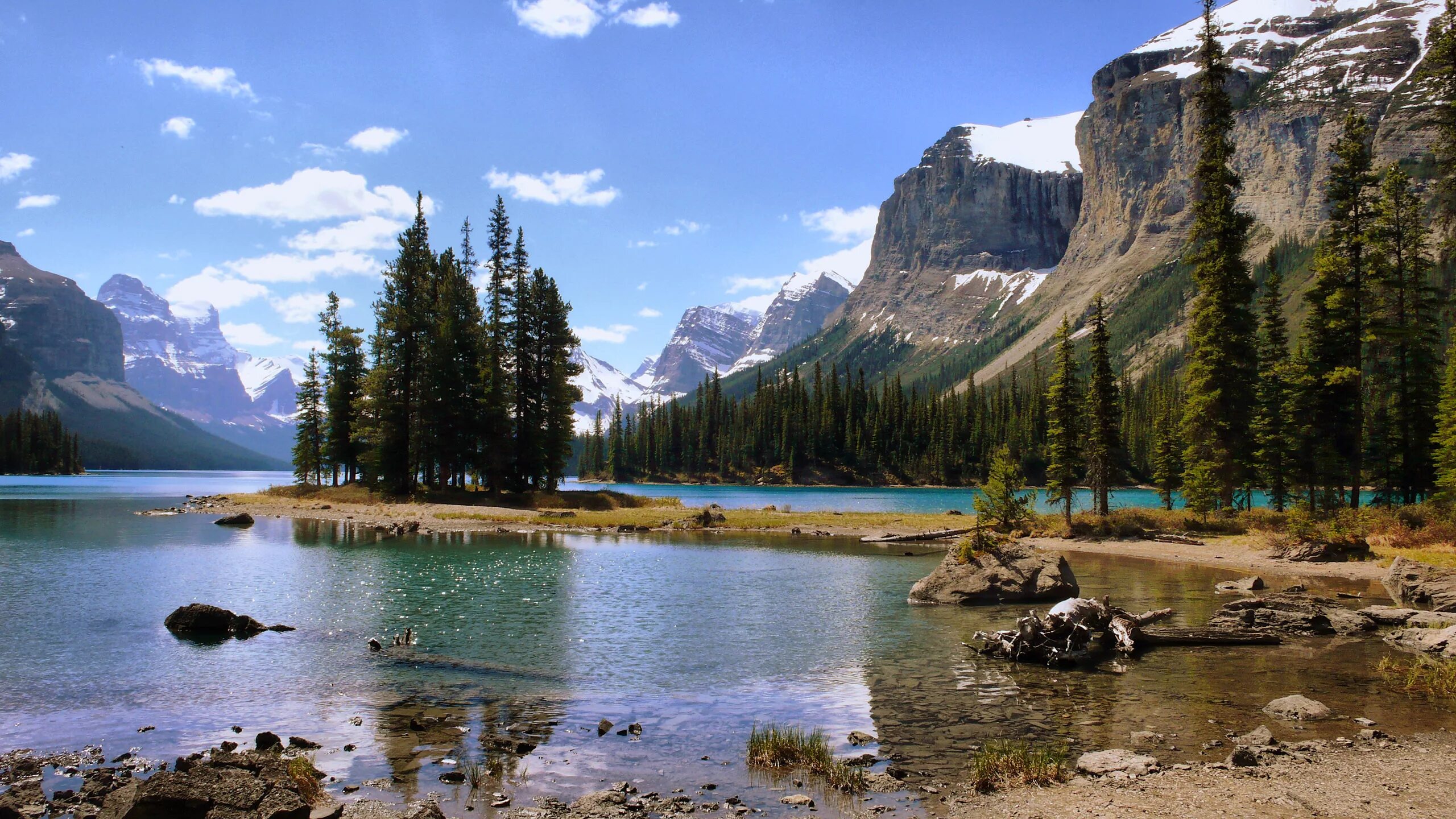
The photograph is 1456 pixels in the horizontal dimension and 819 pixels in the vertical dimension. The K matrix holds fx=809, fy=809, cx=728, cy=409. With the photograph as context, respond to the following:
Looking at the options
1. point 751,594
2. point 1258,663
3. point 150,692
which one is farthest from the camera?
point 751,594

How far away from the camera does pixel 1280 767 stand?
33.1 feet

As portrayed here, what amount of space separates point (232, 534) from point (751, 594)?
111 ft

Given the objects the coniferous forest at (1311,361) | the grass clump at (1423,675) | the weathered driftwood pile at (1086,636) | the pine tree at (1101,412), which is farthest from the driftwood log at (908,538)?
the grass clump at (1423,675)

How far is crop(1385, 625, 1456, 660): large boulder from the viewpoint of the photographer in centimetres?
1606

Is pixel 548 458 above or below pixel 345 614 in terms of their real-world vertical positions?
above

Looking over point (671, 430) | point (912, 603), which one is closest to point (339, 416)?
point (912, 603)

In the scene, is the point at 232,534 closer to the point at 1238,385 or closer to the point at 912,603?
the point at 912,603

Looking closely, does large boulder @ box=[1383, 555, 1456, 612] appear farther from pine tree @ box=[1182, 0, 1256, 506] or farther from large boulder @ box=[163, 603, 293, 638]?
large boulder @ box=[163, 603, 293, 638]

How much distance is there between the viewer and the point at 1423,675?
1459 centimetres

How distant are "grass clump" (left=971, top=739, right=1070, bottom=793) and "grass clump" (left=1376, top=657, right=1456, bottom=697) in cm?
821

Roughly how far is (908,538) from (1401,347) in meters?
26.3

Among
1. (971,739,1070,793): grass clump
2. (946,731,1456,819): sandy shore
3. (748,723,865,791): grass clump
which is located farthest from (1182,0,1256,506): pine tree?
(748,723,865,791): grass clump

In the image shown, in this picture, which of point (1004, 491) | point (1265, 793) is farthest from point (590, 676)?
point (1004, 491)

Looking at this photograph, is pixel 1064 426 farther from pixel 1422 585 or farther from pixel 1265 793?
pixel 1265 793
